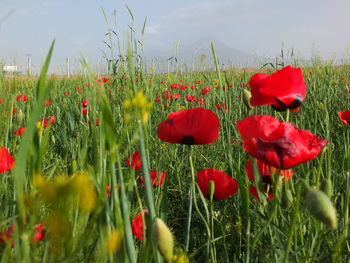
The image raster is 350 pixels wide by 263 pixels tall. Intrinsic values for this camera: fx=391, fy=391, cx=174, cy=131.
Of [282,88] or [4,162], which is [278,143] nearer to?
[282,88]

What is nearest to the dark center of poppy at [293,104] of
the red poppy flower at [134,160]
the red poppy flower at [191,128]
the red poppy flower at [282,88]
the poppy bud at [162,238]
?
the red poppy flower at [282,88]

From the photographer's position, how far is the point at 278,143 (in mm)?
573

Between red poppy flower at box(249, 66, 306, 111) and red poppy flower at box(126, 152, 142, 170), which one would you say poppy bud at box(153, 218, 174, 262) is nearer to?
red poppy flower at box(126, 152, 142, 170)

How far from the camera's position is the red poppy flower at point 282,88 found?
0.79m

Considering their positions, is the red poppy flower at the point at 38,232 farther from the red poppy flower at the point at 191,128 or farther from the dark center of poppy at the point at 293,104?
the dark center of poppy at the point at 293,104

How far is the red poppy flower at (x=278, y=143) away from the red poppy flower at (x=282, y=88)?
5.2 inches

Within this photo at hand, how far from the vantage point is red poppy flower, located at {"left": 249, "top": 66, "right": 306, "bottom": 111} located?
0.79m

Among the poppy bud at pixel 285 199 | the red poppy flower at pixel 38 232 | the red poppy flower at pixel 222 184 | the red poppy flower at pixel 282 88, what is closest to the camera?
the red poppy flower at pixel 38 232

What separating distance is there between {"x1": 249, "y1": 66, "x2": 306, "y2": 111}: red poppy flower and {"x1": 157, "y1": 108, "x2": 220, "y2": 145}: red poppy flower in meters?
0.11

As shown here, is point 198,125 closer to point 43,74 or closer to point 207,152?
point 43,74

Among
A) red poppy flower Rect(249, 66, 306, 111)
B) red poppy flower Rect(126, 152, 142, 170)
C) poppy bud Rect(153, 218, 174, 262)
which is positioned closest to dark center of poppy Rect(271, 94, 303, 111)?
red poppy flower Rect(249, 66, 306, 111)

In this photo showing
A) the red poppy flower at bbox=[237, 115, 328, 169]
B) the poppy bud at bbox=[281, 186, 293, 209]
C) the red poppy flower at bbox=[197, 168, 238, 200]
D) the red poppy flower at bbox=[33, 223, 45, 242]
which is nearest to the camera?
the red poppy flower at bbox=[33, 223, 45, 242]

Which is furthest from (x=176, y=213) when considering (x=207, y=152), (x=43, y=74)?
(x=43, y=74)

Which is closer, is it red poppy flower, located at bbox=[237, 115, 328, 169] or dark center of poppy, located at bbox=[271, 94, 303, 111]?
red poppy flower, located at bbox=[237, 115, 328, 169]
